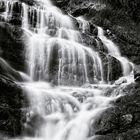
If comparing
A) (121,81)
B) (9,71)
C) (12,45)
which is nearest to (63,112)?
(9,71)

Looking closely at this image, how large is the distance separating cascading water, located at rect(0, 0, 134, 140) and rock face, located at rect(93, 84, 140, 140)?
0.46 m

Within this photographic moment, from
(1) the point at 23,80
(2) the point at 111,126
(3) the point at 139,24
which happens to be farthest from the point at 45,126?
(3) the point at 139,24

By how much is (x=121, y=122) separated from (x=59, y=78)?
6568 millimetres

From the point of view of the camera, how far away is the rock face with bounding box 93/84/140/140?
11.3 meters

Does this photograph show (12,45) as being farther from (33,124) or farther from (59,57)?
(33,124)

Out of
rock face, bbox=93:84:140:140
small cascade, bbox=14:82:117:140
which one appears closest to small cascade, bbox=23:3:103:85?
small cascade, bbox=14:82:117:140

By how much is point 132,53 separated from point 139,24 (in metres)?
4.40

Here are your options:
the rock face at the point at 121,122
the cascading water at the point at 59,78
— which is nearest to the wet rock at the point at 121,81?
the cascading water at the point at 59,78

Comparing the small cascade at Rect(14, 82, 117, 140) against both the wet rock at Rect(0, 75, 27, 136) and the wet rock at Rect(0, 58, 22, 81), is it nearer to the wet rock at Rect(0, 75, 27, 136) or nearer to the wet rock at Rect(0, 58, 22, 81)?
the wet rock at Rect(0, 75, 27, 136)

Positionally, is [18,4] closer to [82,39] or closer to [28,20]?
[28,20]

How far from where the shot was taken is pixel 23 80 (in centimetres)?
1638

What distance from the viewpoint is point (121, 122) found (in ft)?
38.9

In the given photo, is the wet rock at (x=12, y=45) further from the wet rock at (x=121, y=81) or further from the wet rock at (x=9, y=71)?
the wet rock at (x=121, y=81)

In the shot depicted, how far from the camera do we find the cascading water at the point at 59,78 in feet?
42.4
